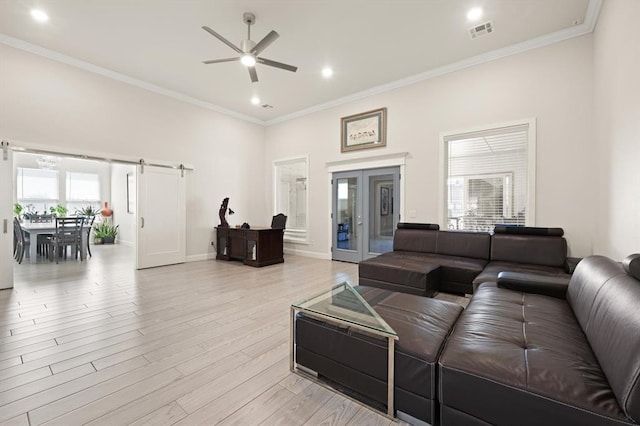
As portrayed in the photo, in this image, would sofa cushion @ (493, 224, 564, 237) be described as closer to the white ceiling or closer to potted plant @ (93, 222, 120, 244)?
the white ceiling

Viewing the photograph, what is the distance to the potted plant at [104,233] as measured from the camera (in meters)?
9.59

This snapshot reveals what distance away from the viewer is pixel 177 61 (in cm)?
482

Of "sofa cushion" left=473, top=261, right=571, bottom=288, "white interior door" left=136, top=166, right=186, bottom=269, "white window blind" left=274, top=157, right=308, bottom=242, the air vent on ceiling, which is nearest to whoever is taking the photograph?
"sofa cushion" left=473, top=261, right=571, bottom=288

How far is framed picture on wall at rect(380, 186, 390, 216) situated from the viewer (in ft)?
19.2

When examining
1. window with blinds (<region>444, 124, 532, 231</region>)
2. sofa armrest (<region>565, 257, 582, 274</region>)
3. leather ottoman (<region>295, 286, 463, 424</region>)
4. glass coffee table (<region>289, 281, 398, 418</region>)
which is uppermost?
window with blinds (<region>444, 124, 532, 231</region>)

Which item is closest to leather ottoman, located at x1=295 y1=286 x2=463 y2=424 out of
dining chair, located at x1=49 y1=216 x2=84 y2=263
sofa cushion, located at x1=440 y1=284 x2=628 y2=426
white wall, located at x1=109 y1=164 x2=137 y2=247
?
sofa cushion, located at x1=440 y1=284 x2=628 y2=426

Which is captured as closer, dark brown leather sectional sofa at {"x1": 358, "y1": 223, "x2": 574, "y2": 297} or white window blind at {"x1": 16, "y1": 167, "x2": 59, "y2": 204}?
dark brown leather sectional sofa at {"x1": 358, "y1": 223, "x2": 574, "y2": 297}

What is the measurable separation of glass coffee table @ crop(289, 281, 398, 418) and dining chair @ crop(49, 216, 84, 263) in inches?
275

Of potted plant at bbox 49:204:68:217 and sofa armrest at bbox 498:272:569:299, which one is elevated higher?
potted plant at bbox 49:204:68:217

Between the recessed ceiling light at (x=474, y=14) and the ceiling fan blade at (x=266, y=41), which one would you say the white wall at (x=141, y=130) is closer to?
the ceiling fan blade at (x=266, y=41)

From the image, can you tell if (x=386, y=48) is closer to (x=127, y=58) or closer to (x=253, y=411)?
(x=127, y=58)

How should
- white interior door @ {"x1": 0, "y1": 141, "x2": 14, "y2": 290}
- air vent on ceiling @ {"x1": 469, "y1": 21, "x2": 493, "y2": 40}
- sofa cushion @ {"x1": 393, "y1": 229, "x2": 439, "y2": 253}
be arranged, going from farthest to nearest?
sofa cushion @ {"x1": 393, "y1": 229, "x2": 439, "y2": 253} < white interior door @ {"x1": 0, "y1": 141, "x2": 14, "y2": 290} < air vent on ceiling @ {"x1": 469, "y1": 21, "x2": 493, "y2": 40}

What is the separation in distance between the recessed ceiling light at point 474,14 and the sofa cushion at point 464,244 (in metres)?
3.05

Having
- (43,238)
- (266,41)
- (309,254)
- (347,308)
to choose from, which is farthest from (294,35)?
(43,238)
